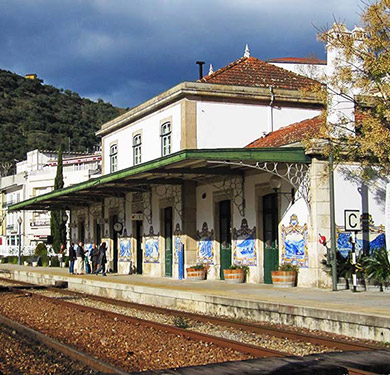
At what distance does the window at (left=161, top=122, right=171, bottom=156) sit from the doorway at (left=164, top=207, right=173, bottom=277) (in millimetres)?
2341

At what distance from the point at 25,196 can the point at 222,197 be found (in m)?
44.9

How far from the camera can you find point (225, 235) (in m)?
23.4

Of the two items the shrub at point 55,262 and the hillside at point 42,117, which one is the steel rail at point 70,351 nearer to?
the shrub at point 55,262

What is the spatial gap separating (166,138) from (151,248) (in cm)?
479

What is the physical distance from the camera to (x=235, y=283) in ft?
70.0

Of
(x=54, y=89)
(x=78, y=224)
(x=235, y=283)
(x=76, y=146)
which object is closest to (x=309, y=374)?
(x=235, y=283)

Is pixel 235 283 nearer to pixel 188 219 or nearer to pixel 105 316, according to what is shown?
pixel 188 219

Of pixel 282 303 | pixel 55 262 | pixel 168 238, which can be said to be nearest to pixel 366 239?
pixel 282 303

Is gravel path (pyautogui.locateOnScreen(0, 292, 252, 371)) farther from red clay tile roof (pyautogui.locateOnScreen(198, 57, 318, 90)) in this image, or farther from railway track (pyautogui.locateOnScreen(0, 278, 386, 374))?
red clay tile roof (pyautogui.locateOnScreen(198, 57, 318, 90))

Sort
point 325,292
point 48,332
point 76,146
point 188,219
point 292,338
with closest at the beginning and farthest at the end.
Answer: point 292,338 < point 48,332 < point 325,292 < point 188,219 < point 76,146

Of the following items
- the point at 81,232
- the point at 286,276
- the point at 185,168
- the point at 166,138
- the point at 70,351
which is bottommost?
the point at 70,351

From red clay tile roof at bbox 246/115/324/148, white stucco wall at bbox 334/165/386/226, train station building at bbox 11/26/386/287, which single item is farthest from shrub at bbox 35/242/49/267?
white stucco wall at bbox 334/165/386/226

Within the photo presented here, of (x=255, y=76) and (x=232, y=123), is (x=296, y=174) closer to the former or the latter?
(x=232, y=123)

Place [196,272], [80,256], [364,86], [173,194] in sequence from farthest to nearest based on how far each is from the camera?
[80,256] → [173,194] → [196,272] → [364,86]
